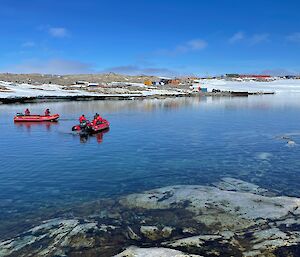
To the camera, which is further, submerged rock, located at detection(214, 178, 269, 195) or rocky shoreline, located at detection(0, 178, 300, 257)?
submerged rock, located at detection(214, 178, 269, 195)

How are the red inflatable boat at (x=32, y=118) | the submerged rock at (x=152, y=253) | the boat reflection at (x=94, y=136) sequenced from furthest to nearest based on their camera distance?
the red inflatable boat at (x=32, y=118) < the boat reflection at (x=94, y=136) < the submerged rock at (x=152, y=253)

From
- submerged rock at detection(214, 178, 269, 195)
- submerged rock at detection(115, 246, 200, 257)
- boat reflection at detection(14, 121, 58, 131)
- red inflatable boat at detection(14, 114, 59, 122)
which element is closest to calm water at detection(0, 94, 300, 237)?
submerged rock at detection(214, 178, 269, 195)

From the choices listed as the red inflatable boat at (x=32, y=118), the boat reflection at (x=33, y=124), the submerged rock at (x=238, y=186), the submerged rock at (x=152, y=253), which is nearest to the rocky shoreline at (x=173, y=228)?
the submerged rock at (x=152, y=253)

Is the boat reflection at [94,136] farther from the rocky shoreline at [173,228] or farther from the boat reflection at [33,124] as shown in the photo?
the rocky shoreline at [173,228]

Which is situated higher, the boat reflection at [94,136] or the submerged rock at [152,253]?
the boat reflection at [94,136]

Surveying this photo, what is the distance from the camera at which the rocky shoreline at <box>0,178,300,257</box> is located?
10602 mm

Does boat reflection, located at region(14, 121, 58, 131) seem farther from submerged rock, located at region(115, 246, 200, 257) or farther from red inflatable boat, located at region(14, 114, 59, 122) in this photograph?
submerged rock, located at region(115, 246, 200, 257)

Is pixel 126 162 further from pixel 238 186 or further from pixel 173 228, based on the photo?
pixel 173 228

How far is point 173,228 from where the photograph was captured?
12141 millimetres

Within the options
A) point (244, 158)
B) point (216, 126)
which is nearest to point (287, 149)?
point (244, 158)

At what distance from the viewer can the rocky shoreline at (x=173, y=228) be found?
10602 millimetres

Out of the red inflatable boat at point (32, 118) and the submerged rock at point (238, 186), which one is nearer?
the submerged rock at point (238, 186)

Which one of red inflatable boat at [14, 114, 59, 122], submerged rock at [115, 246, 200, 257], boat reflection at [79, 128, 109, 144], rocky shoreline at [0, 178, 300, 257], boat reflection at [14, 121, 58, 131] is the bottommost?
rocky shoreline at [0, 178, 300, 257]

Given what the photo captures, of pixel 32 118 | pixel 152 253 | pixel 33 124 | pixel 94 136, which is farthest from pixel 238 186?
pixel 32 118
